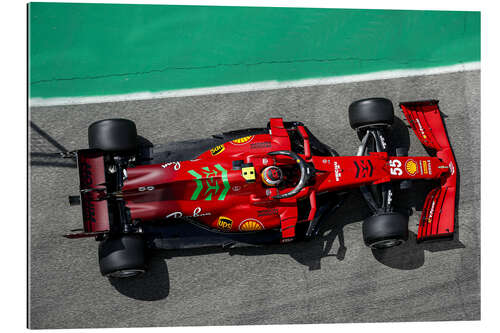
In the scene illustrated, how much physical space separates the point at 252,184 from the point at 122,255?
1722 mm

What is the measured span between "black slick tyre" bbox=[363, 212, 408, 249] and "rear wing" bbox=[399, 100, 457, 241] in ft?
1.39

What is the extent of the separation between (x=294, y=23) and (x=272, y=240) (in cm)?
309

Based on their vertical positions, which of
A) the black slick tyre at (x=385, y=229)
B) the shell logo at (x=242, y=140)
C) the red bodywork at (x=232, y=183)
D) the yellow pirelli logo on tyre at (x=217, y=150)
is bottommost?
the black slick tyre at (x=385, y=229)

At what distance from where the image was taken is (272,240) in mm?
5004

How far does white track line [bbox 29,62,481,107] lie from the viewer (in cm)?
541

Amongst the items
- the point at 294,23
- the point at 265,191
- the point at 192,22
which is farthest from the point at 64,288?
the point at 294,23

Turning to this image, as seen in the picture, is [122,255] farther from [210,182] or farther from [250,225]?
[250,225]

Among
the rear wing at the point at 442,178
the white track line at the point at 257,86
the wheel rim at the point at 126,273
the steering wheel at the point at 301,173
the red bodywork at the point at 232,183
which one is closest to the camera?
the steering wheel at the point at 301,173

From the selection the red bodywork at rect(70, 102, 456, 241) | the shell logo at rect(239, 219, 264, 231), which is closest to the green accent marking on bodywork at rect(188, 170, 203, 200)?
the red bodywork at rect(70, 102, 456, 241)

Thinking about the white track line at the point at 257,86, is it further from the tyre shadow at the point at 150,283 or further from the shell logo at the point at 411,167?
the tyre shadow at the point at 150,283

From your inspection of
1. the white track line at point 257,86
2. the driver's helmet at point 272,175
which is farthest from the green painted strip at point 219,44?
the driver's helmet at point 272,175

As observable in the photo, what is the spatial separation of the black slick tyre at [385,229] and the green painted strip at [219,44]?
214 centimetres

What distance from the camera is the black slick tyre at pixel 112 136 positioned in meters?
4.70

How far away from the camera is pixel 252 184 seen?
178 inches
